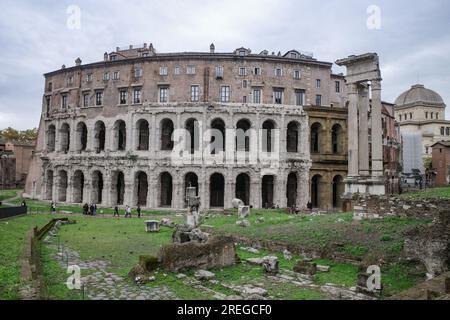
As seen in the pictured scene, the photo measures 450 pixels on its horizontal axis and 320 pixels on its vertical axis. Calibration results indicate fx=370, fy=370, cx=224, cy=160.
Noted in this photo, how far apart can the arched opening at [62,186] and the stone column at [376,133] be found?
125 feet

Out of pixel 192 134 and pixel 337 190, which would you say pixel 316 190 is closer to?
pixel 337 190

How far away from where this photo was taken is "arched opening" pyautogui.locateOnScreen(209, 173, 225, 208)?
139ft

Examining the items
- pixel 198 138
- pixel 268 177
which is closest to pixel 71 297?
pixel 198 138

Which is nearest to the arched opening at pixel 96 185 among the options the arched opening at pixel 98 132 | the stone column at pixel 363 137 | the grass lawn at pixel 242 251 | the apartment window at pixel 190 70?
the arched opening at pixel 98 132

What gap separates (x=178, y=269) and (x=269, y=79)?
31055 millimetres

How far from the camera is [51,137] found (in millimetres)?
48500

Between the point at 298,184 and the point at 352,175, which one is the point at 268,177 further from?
the point at 352,175

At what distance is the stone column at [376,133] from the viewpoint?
2123 centimetres

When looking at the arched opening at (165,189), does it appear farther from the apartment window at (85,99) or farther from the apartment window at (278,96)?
the apartment window at (278,96)

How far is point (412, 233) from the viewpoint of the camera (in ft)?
40.3

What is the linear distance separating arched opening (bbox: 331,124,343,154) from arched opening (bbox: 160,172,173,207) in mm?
19037

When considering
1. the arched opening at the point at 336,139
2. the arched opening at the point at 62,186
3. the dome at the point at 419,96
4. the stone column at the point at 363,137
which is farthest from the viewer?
the dome at the point at 419,96

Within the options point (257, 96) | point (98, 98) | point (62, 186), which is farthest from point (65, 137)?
point (257, 96)

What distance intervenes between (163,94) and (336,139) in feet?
66.1
